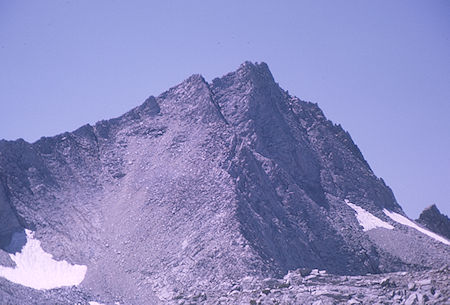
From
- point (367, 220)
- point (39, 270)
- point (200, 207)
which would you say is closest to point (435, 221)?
point (367, 220)

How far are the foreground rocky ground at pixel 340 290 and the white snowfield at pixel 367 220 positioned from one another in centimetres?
3797

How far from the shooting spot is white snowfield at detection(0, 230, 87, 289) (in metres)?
61.6

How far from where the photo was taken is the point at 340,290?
35375 mm

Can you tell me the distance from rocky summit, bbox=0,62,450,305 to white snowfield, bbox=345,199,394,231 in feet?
0.93

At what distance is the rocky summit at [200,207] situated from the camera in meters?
58.3

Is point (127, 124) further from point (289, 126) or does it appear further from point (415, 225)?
point (415, 225)

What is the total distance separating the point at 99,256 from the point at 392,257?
1317 inches

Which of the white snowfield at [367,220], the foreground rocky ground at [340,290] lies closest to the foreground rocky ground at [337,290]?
the foreground rocky ground at [340,290]

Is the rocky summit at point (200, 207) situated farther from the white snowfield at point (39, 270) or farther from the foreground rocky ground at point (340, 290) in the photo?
the foreground rocky ground at point (340, 290)

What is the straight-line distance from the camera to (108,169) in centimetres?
8319

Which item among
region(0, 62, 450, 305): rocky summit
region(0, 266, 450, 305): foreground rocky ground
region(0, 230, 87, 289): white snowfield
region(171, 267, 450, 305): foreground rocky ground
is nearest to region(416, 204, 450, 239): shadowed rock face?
region(0, 62, 450, 305): rocky summit

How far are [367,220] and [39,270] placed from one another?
4174cm

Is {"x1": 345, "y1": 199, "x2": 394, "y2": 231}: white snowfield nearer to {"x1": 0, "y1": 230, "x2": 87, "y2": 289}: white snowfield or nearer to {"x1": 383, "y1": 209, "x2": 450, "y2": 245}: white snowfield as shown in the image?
{"x1": 383, "y1": 209, "x2": 450, "y2": 245}: white snowfield

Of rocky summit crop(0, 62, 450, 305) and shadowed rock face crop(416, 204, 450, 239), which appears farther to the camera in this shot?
shadowed rock face crop(416, 204, 450, 239)
